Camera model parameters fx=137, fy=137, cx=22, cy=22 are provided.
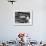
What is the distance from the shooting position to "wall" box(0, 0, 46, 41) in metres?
4.63

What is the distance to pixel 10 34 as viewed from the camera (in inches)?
183

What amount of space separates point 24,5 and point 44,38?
4.34ft

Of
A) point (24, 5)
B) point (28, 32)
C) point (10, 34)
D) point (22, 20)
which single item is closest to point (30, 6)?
point (24, 5)

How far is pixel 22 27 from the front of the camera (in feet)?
15.3

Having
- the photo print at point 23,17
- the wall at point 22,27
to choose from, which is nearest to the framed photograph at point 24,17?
the photo print at point 23,17

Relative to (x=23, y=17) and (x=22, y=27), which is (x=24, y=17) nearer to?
(x=23, y=17)

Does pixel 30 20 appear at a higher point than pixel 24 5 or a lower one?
lower

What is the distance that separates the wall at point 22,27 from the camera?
4629 millimetres

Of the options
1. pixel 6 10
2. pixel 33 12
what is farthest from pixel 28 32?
pixel 6 10

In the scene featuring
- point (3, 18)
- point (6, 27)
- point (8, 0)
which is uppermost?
point (8, 0)

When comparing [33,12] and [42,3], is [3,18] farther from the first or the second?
[42,3]

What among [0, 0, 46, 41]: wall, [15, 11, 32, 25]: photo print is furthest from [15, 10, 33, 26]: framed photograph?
[0, 0, 46, 41]: wall

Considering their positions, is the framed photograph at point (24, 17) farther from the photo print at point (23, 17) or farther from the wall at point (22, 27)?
the wall at point (22, 27)

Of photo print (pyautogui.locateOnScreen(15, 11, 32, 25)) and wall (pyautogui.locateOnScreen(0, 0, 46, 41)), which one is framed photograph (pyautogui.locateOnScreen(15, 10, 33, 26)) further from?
wall (pyautogui.locateOnScreen(0, 0, 46, 41))
